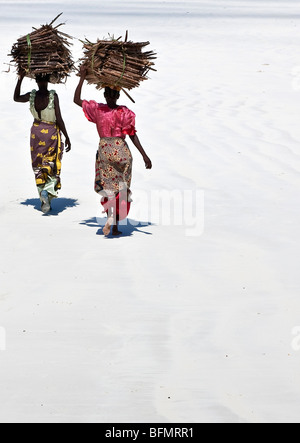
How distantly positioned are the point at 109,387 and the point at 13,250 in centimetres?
260

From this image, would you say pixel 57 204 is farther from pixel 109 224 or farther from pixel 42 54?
pixel 42 54

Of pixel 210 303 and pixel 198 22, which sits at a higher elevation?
pixel 210 303

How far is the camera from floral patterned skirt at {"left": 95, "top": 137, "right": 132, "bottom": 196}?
704 centimetres

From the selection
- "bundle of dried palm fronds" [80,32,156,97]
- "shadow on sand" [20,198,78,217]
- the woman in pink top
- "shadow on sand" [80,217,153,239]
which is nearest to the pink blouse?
the woman in pink top

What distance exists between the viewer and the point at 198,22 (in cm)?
2689

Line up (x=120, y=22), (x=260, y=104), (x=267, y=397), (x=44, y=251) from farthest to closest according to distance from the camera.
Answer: (x=120, y=22)
(x=260, y=104)
(x=44, y=251)
(x=267, y=397)

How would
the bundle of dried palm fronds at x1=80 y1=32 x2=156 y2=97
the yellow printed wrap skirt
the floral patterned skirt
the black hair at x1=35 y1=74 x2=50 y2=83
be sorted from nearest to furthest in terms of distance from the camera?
the bundle of dried palm fronds at x1=80 y1=32 x2=156 y2=97 < the floral patterned skirt < the black hair at x1=35 y1=74 x2=50 y2=83 < the yellow printed wrap skirt

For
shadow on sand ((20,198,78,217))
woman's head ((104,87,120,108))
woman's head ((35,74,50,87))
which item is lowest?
shadow on sand ((20,198,78,217))

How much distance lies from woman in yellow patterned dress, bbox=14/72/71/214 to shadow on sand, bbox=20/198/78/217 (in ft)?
0.70

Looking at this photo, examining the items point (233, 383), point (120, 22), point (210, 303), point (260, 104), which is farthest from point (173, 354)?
point (120, 22)

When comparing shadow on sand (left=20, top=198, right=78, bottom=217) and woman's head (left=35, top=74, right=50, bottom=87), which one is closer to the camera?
woman's head (left=35, top=74, right=50, bottom=87)

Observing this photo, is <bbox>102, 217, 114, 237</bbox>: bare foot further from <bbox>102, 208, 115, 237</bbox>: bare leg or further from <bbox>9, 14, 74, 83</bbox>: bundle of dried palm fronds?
<bbox>9, 14, 74, 83</bbox>: bundle of dried palm fronds

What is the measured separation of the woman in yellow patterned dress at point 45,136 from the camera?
7.61 meters

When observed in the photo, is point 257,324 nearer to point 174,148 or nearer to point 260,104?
point 174,148
